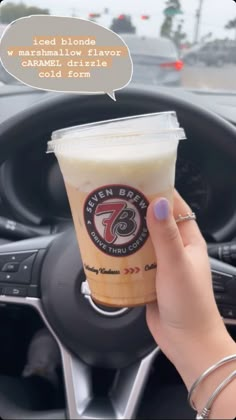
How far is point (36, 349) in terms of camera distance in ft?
5.33

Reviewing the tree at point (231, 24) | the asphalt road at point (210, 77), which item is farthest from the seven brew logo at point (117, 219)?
the asphalt road at point (210, 77)

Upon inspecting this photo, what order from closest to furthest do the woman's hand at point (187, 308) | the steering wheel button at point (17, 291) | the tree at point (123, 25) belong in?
the woman's hand at point (187, 308) < the tree at point (123, 25) < the steering wheel button at point (17, 291)

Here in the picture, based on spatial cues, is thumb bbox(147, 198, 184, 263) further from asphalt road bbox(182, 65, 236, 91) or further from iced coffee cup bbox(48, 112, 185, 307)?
asphalt road bbox(182, 65, 236, 91)

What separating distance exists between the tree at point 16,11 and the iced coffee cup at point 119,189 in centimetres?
28

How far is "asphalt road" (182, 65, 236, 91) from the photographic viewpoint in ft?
6.63

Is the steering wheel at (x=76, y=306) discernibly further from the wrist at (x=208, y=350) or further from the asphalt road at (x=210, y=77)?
the asphalt road at (x=210, y=77)

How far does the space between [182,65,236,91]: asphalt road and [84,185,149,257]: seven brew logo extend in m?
1.04

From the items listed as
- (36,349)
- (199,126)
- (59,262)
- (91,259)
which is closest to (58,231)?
(59,262)

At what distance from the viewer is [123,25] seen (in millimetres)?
1429

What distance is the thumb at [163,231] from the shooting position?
104cm

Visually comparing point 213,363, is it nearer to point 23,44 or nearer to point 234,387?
point 234,387

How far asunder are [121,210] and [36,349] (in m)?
0.69
